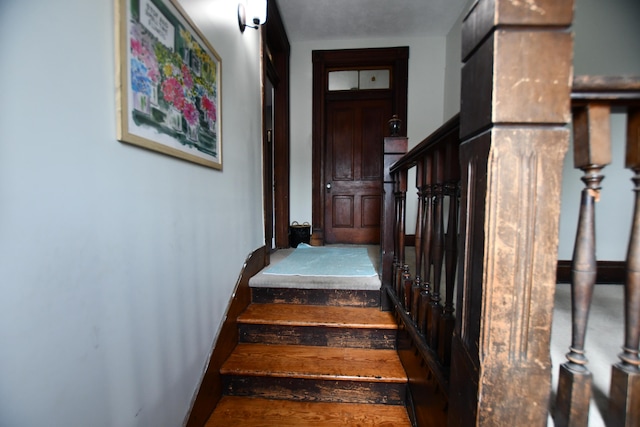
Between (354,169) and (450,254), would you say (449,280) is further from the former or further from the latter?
(354,169)

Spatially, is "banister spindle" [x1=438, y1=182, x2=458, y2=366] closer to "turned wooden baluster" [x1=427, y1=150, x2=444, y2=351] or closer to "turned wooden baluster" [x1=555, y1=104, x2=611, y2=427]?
"turned wooden baluster" [x1=427, y1=150, x2=444, y2=351]

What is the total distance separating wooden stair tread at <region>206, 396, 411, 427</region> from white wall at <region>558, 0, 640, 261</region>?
1.74m

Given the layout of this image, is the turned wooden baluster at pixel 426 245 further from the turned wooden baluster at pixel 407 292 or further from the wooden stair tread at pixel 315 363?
the wooden stair tread at pixel 315 363

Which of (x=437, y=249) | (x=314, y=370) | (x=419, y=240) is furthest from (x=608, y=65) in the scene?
(x=314, y=370)

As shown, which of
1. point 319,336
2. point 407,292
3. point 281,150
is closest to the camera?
point 407,292

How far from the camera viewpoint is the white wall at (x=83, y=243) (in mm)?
539

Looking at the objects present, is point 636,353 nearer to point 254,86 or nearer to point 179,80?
point 179,80

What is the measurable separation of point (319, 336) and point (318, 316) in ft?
0.39

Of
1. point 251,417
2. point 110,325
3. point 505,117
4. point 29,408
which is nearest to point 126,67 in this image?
point 110,325

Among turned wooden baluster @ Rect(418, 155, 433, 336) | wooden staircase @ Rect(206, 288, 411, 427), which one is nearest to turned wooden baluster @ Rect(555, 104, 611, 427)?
turned wooden baluster @ Rect(418, 155, 433, 336)

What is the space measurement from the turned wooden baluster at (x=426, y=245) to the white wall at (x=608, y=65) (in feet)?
4.91

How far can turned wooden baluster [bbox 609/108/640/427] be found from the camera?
1.74ft

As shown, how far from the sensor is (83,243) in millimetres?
684

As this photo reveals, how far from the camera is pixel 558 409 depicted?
0.60m
